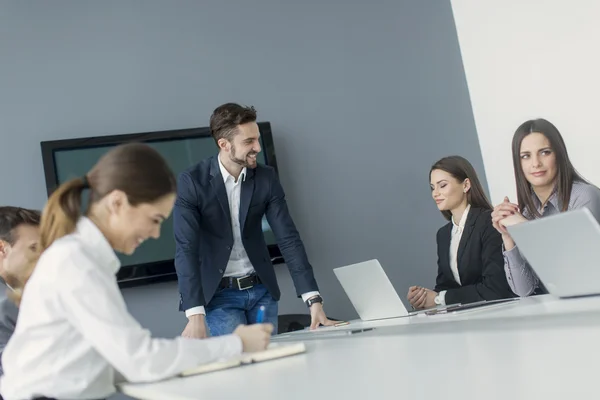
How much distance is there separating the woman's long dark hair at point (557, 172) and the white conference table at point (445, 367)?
102 cm

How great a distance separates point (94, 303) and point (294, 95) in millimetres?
3285

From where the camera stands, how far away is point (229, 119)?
3410 mm

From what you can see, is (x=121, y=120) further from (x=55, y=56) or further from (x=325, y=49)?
(x=325, y=49)

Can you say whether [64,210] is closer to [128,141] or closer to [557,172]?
[557,172]

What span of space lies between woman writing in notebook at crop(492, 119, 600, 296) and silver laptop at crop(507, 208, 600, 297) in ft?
1.84

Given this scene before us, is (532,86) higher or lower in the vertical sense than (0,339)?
higher

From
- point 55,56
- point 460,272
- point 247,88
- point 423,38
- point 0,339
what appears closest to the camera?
point 0,339

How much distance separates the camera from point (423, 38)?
512cm

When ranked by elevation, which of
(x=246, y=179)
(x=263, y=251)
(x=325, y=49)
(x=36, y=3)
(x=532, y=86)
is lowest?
(x=263, y=251)

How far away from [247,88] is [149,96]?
0.59m

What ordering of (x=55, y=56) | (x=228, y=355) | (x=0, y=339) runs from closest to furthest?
(x=228, y=355) → (x=0, y=339) → (x=55, y=56)

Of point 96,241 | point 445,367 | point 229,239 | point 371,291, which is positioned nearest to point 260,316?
point 229,239

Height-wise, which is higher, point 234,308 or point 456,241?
point 456,241

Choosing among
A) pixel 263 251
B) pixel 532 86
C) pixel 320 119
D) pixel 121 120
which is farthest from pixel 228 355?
pixel 532 86
